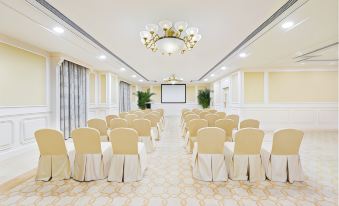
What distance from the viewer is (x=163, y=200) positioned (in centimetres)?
266

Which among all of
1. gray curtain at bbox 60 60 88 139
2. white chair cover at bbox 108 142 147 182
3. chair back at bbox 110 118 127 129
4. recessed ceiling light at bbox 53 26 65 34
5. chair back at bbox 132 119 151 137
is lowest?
white chair cover at bbox 108 142 147 182

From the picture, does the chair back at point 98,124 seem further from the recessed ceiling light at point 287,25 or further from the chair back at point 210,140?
the recessed ceiling light at point 287,25

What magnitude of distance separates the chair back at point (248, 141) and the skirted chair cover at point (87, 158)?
90.6 inches

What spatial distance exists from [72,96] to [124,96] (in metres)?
7.45

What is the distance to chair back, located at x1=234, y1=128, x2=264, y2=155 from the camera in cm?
309

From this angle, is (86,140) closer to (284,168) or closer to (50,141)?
(50,141)

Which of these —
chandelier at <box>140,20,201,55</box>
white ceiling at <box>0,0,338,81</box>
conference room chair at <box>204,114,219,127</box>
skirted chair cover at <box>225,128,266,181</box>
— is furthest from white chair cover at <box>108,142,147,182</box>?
conference room chair at <box>204,114,219,127</box>

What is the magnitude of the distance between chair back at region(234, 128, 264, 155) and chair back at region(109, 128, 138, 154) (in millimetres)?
1702

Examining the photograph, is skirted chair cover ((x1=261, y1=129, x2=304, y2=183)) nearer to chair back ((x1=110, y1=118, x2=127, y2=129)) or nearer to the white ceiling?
the white ceiling

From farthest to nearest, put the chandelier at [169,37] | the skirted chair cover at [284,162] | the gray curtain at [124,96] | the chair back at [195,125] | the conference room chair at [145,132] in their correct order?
the gray curtain at [124,96] → the conference room chair at [145,132] → the chair back at [195,125] → the chandelier at [169,37] → the skirted chair cover at [284,162]

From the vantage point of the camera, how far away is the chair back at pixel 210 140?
317cm

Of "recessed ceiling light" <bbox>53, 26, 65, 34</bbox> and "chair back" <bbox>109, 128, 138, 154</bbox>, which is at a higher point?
"recessed ceiling light" <bbox>53, 26, 65, 34</bbox>

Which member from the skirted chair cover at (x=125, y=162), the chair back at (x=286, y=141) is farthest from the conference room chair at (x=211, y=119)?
the skirted chair cover at (x=125, y=162)

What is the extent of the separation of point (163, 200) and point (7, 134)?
4.19 meters
